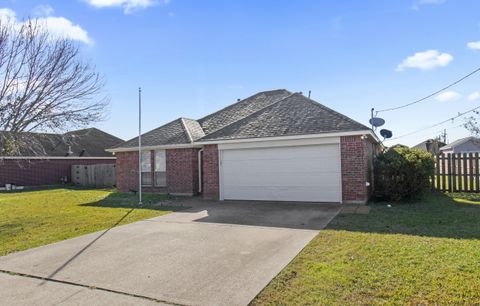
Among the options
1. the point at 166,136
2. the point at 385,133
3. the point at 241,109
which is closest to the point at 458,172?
the point at 385,133

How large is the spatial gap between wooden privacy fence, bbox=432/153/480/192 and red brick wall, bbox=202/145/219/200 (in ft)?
29.6

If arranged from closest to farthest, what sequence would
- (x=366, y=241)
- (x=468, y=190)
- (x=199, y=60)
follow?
(x=366, y=241) → (x=468, y=190) → (x=199, y=60)

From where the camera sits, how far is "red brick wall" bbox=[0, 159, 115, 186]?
961 inches

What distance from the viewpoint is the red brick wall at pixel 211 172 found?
13.9 metres

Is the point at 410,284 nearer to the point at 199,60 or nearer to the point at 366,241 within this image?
the point at 366,241

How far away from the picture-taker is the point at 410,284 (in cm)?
430

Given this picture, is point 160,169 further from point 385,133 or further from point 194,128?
point 385,133

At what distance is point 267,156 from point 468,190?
327 inches

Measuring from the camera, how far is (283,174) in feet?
41.1

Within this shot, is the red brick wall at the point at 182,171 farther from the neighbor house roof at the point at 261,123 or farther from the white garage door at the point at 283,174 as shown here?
the white garage door at the point at 283,174

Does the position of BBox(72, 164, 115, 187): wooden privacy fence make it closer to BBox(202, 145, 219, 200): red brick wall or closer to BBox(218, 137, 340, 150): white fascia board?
BBox(202, 145, 219, 200): red brick wall

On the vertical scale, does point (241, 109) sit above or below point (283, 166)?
above

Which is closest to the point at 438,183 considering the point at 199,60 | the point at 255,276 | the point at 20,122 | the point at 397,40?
the point at 397,40

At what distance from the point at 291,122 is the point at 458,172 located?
7256 mm
